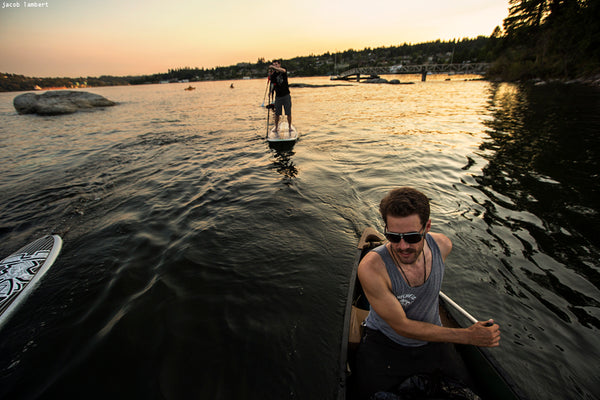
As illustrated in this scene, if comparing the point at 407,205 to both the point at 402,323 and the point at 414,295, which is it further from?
the point at 402,323

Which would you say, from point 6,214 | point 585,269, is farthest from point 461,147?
point 6,214

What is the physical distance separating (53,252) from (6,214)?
3864 mm

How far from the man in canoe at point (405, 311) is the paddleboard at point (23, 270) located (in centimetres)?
577

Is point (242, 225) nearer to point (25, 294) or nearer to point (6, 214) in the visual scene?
point (25, 294)

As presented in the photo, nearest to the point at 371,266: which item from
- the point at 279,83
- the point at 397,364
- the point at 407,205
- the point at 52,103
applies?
the point at 407,205

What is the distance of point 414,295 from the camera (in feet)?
8.46

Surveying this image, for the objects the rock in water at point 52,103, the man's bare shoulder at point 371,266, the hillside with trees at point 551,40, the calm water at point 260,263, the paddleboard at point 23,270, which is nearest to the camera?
the man's bare shoulder at point 371,266

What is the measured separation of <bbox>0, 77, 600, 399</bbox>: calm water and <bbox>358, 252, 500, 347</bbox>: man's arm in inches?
56.2

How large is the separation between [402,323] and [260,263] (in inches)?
131

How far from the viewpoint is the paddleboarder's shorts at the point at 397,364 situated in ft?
7.96

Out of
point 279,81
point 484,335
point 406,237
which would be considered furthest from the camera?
point 279,81

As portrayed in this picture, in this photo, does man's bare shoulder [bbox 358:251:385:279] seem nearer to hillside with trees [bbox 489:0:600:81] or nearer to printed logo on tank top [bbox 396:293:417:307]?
printed logo on tank top [bbox 396:293:417:307]

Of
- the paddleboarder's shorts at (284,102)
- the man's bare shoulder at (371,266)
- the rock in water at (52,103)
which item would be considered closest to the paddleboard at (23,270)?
the man's bare shoulder at (371,266)

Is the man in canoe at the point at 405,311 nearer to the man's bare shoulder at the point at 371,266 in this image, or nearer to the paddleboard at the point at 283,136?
the man's bare shoulder at the point at 371,266
